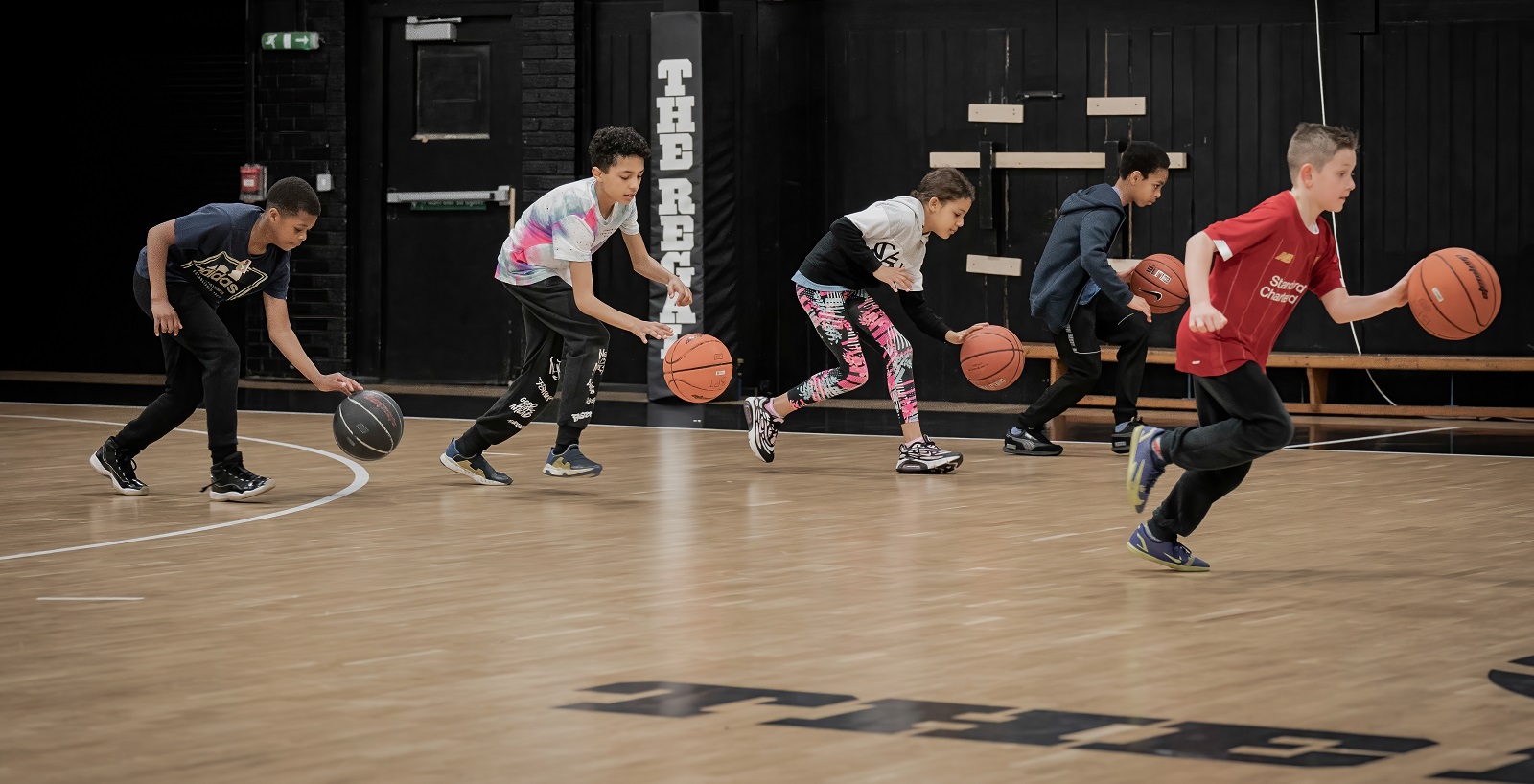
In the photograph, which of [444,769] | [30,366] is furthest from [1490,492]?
[30,366]

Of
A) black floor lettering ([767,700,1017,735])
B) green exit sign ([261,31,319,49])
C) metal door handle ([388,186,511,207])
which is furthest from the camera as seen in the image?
green exit sign ([261,31,319,49])

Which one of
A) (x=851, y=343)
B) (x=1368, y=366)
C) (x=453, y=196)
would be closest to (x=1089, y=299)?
(x=851, y=343)

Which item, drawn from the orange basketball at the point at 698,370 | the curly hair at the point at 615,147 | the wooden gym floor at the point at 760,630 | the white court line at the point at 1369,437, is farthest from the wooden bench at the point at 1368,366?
the curly hair at the point at 615,147

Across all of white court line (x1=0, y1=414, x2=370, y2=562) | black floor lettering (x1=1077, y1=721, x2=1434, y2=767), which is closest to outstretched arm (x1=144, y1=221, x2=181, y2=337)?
white court line (x1=0, y1=414, x2=370, y2=562)

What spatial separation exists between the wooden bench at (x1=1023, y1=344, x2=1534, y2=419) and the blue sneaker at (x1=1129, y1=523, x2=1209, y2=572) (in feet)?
21.5

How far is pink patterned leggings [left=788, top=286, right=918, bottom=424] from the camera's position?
33.4 ft

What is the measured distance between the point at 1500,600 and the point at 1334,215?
817cm

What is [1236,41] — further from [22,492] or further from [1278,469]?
[22,492]

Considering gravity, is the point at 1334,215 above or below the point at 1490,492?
above

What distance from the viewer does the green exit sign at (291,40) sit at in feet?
55.5

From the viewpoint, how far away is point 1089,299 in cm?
1091

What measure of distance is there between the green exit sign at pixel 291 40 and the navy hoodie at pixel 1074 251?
8.30 meters

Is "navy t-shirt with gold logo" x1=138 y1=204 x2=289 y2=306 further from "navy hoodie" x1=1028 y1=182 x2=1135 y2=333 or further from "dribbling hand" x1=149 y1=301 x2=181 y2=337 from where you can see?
"navy hoodie" x1=1028 y1=182 x2=1135 y2=333

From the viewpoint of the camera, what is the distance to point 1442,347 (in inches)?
544
